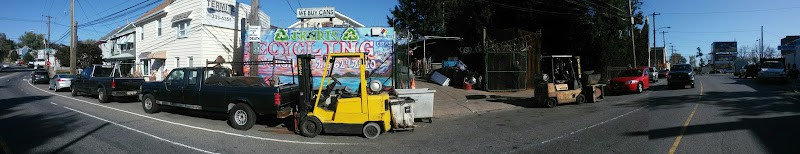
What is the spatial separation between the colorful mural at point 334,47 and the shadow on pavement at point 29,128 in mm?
7780

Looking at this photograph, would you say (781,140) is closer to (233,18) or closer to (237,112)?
(237,112)

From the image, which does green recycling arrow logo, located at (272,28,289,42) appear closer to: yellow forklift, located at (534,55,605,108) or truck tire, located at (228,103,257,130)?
truck tire, located at (228,103,257,130)

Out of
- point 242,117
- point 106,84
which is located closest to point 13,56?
point 106,84

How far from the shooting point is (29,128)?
9016mm

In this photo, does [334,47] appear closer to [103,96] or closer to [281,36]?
[281,36]

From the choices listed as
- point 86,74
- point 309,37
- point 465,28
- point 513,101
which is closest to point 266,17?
point 309,37

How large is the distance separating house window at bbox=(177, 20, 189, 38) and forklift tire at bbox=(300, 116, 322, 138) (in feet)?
54.9

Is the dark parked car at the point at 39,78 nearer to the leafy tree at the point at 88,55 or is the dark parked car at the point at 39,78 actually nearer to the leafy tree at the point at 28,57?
the leafy tree at the point at 88,55

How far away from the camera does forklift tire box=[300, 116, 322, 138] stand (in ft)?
26.8

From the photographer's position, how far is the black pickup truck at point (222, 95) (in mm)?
9320

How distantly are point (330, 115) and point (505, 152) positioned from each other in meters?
3.37

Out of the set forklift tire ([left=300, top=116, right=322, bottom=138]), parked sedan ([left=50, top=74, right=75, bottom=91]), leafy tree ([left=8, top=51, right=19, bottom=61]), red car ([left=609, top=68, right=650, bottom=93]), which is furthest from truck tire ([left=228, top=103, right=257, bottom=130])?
leafy tree ([left=8, top=51, right=19, bottom=61])

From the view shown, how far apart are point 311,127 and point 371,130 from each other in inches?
44.5

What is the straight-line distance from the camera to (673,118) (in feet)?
33.5
